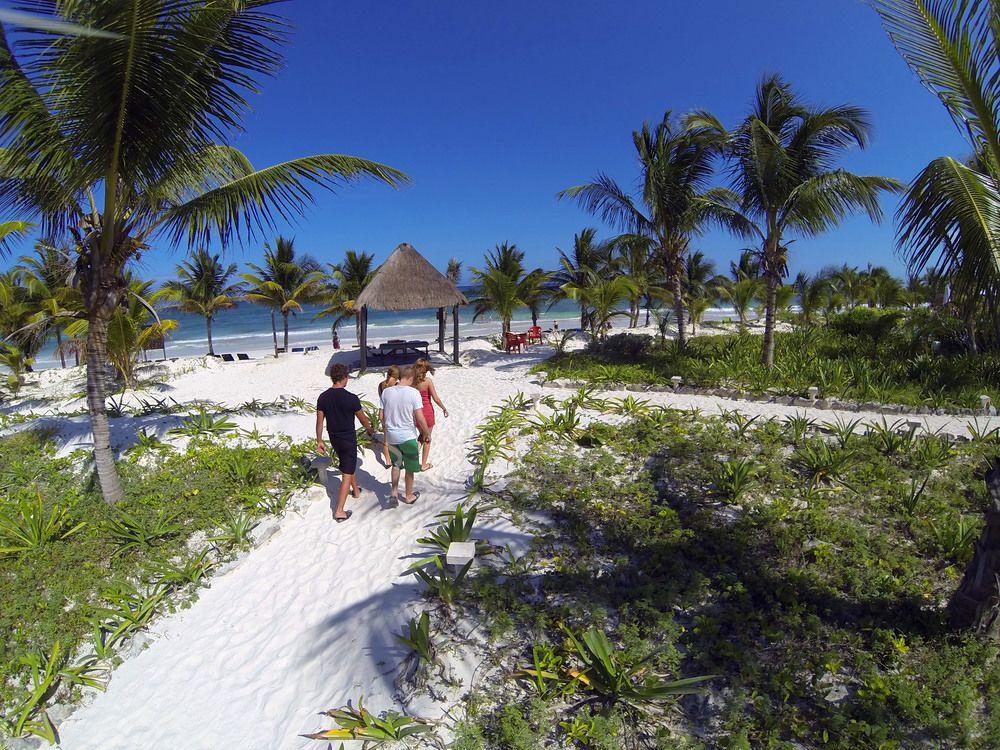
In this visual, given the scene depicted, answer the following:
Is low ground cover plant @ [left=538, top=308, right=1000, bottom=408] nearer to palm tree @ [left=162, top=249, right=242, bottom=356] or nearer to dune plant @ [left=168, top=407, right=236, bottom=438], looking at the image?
dune plant @ [left=168, top=407, right=236, bottom=438]

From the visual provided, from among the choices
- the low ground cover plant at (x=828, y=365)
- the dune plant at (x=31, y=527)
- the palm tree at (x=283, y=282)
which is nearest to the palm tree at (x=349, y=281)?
the palm tree at (x=283, y=282)

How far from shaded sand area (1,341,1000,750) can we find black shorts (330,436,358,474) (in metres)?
0.62

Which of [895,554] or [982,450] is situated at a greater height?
[982,450]

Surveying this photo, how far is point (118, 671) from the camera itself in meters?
3.45

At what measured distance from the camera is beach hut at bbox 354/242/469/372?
12.7m

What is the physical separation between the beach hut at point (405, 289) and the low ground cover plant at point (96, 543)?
656 cm

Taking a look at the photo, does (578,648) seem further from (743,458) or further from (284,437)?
(284,437)

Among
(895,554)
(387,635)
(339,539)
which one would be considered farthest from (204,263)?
(895,554)

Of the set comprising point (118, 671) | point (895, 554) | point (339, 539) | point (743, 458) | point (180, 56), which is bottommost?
point (118, 671)

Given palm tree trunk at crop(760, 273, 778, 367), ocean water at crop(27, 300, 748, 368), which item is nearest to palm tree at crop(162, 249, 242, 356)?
ocean water at crop(27, 300, 748, 368)

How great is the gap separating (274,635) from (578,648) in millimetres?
2488

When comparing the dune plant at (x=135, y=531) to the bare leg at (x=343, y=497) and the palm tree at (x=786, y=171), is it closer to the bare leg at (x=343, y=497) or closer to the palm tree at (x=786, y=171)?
the bare leg at (x=343, y=497)

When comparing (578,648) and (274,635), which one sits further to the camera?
(274,635)

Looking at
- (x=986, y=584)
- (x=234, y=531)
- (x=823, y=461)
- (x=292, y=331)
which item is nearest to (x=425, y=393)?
(x=234, y=531)
